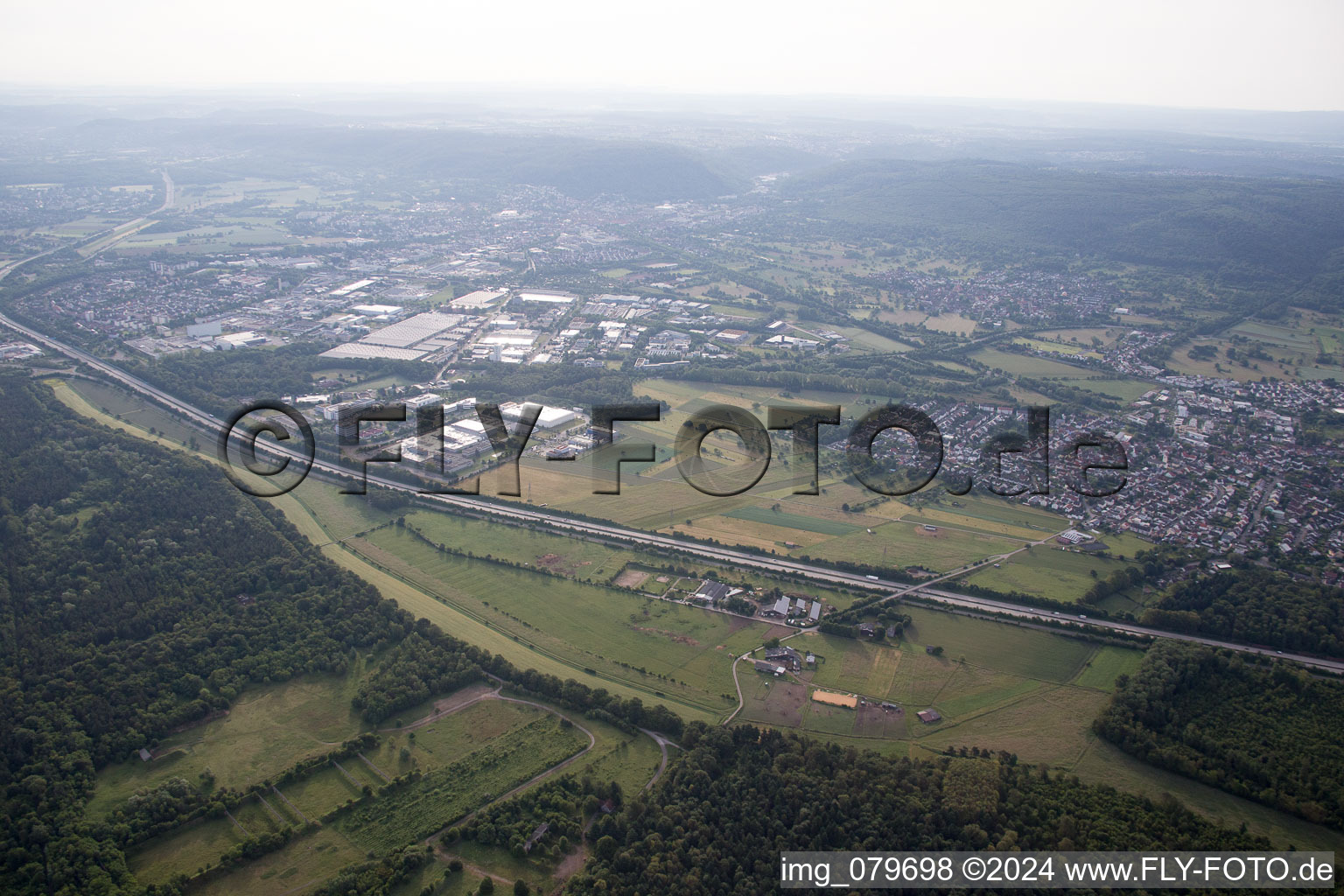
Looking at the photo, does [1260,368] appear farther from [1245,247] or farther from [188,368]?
[188,368]

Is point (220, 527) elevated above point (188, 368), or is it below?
below

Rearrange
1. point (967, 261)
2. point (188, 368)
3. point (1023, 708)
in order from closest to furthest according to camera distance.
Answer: point (1023, 708) < point (188, 368) < point (967, 261)

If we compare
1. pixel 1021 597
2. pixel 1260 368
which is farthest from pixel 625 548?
pixel 1260 368

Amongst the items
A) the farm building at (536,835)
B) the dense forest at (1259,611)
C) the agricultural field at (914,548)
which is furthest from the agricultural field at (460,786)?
the dense forest at (1259,611)

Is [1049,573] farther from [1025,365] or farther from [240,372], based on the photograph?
[240,372]

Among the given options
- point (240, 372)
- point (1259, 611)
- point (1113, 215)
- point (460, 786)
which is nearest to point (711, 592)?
point (460, 786)

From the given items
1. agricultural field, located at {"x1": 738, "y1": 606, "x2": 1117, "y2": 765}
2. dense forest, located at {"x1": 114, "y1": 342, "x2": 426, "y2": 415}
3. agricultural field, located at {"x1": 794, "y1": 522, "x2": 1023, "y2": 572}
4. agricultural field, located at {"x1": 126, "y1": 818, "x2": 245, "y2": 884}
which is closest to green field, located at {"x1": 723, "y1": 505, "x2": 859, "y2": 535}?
agricultural field, located at {"x1": 794, "y1": 522, "x2": 1023, "y2": 572}

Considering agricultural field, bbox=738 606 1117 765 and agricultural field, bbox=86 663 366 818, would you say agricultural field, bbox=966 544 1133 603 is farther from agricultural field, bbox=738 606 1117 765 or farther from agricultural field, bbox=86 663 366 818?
agricultural field, bbox=86 663 366 818

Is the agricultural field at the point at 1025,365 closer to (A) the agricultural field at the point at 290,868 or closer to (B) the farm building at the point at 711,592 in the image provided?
(B) the farm building at the point at 711,592
